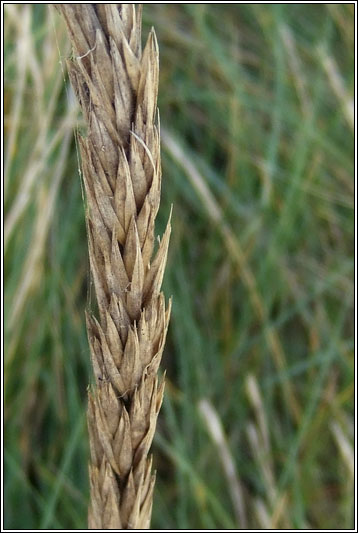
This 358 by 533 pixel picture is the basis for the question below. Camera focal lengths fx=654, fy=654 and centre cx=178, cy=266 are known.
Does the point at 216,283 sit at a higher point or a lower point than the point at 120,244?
higher

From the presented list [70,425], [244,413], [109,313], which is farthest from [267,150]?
[109,313]

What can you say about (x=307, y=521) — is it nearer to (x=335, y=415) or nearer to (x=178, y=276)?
(x=335, y=415)

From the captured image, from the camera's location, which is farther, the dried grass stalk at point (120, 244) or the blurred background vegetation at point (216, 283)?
the blurred background vegetation at point (216, 283)

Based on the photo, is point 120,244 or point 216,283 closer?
point 120,244
